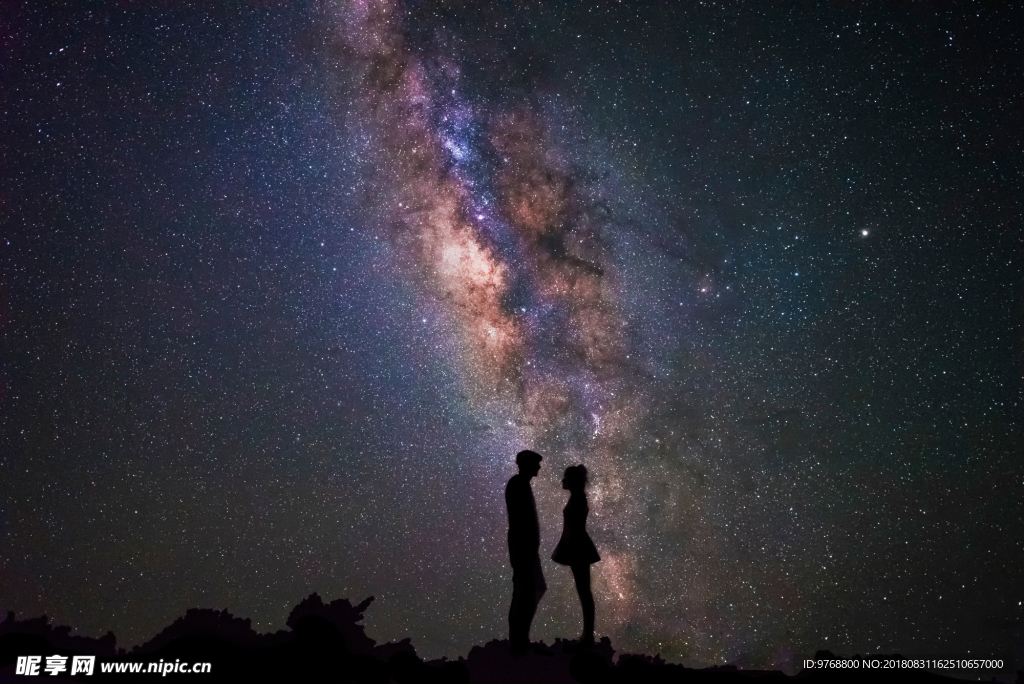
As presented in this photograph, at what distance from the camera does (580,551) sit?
5.23 meters

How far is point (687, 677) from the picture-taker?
3996 millimetres

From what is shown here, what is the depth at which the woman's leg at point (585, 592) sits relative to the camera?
5.14m

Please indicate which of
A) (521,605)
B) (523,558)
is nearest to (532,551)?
(523,558)

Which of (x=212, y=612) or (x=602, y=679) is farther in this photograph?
(x=212, y=612)

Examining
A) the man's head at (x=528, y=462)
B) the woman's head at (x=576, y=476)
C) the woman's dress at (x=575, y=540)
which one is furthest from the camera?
the woman's head at (x=576, y=476)

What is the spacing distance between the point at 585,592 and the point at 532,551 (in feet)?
2.34

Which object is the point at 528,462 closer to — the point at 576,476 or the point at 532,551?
the point at 576,476

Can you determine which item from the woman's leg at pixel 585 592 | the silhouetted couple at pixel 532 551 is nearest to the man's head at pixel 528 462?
the silhouetted couple at pixel 532 551

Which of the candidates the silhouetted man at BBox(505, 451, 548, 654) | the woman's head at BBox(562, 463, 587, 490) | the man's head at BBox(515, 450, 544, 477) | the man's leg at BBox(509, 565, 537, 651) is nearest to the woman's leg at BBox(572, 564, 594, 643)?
the silhouetted man at BBox(505, 451, 548, 654)

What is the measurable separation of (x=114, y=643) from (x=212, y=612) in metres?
0.89

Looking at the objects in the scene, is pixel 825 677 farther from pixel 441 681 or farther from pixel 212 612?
pixel 212 612

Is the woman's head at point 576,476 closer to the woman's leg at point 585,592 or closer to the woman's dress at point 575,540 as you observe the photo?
the woman's dress at point 575,540

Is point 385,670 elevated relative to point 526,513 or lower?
lower

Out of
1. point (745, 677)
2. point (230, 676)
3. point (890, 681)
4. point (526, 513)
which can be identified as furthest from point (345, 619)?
point (890, 681)
